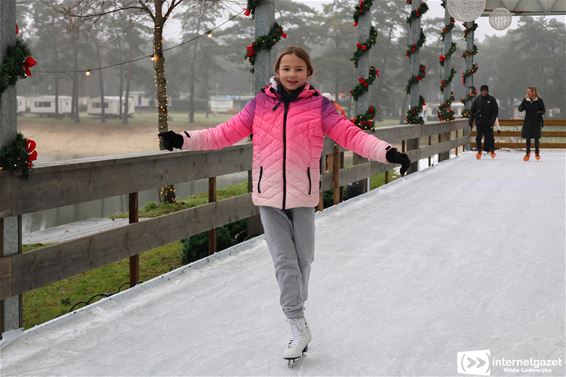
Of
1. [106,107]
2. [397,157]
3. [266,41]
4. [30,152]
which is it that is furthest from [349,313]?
[106,107]

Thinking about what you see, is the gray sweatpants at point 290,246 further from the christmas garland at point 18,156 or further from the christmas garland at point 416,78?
the christmas garland at point 416,78

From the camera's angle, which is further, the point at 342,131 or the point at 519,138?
the point at 519,138

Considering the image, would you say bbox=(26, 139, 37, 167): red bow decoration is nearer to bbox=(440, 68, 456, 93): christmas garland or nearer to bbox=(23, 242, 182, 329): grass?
bbox=(23, 242, 182, 329): grass

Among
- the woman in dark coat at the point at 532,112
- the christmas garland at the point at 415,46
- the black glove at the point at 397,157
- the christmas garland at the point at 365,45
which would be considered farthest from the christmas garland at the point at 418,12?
the black glove at the point at 397,157

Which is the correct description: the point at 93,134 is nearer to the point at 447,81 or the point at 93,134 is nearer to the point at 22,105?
the point at 22,105

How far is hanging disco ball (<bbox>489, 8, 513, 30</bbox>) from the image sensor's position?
69.7ft

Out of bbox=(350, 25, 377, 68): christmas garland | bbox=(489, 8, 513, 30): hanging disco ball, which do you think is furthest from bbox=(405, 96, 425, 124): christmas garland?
bbox=(489, 8, 513, 30): hanging disco ball

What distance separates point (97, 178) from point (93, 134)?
237 feet

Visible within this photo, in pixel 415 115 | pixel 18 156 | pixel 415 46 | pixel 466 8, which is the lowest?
pixel 18 156

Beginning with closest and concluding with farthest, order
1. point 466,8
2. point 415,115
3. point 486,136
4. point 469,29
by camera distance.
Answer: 1. point 415,115
2. point 466,8
3. point 486,136
4. point 469,29

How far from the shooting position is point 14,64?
14.7 feet

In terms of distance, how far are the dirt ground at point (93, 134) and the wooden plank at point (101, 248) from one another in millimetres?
63207

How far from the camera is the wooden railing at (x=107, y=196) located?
4.45m

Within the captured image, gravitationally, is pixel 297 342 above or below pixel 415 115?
below
